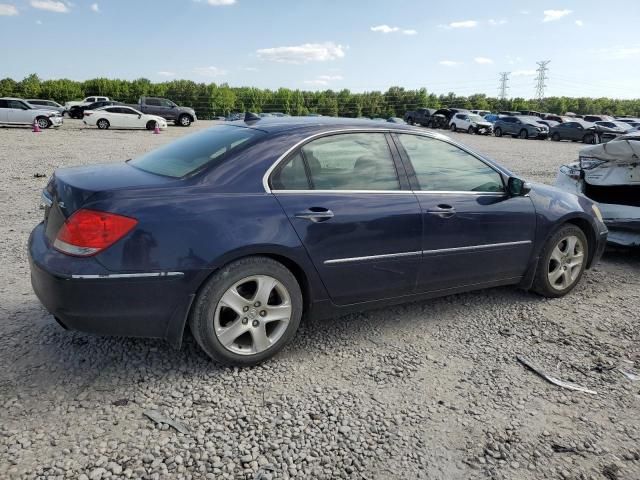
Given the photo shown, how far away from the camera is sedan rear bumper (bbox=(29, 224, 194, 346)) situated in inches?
111

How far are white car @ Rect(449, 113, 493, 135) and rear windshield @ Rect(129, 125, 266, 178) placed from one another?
36.4m

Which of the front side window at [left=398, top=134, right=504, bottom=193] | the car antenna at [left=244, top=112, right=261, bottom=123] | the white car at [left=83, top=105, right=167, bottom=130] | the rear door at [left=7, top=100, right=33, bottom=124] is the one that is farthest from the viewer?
the white car at [left=83, top=105, right=167, bottom=130]

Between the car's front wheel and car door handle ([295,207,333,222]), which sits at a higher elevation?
the car's front wheel

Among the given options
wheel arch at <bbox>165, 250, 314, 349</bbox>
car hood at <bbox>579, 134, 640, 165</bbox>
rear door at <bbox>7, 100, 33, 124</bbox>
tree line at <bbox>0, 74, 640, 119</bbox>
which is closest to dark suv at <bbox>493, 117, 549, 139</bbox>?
tree line at <bbox>0, 74, 640, 119</bbox>

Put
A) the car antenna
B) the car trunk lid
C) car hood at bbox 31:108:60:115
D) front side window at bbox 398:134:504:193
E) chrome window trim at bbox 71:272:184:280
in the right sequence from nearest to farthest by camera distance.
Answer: chrome window trim at bbox 71:272:184:280, the car trunk lid, front side window at bbox 398:134:504:193, the car antenna, car hood at bbox 31:108:60:115

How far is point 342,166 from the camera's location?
11.8ft

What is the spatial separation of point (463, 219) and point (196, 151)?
6.58ft

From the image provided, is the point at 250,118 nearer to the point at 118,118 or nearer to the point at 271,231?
the point at 271,231

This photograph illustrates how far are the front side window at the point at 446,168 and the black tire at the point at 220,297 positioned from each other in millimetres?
1301

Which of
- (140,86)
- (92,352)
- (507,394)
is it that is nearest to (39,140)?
(92,352)

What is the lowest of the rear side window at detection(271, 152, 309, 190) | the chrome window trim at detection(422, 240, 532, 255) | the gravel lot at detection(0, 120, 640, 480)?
the gravel lot at detection(0, 120, 640, 480)

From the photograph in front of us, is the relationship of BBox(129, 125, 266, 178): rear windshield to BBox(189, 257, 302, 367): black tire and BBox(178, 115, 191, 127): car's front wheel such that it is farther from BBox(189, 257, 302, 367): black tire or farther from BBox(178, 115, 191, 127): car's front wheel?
BBox(178, 115, 191, 127): car's front wheel

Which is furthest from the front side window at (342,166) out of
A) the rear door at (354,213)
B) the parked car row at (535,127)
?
the parked car row at (535,127)

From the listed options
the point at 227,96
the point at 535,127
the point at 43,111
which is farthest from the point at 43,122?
the point at 535,127
